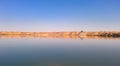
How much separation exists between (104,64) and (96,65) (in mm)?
648

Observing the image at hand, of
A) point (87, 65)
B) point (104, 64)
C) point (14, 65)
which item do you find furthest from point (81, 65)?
point (14, 65)

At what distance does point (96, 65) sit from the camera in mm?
11453

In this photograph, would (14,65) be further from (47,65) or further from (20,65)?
(47,65)

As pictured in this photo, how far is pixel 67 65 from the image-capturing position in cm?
1146

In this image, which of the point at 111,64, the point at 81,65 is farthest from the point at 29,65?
the point at 111,64

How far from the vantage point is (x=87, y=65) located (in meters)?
11.5

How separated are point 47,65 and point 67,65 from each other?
1102 mm

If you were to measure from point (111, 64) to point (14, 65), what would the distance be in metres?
5.44

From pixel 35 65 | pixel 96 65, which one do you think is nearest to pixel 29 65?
pixel 35 65

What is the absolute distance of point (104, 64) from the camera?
11.8 meters

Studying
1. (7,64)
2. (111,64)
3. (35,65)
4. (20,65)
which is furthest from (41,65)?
(111,64)

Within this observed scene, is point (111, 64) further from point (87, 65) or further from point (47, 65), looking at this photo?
point (47, 65)

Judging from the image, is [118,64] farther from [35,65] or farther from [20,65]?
[20,65]

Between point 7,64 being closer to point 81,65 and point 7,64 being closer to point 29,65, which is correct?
point 29,65
